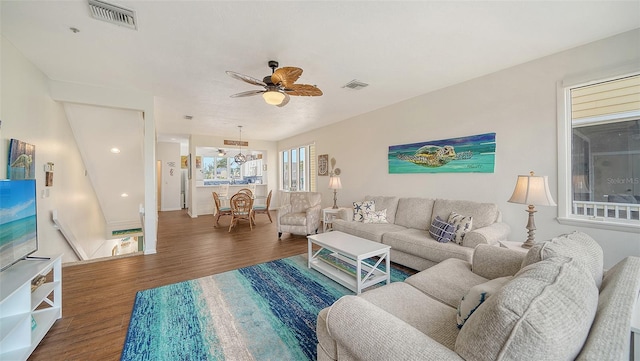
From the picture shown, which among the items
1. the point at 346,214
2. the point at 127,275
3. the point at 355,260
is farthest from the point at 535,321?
the point at 127,275

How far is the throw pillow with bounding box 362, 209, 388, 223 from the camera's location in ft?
13.0

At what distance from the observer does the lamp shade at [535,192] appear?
2.23 meters

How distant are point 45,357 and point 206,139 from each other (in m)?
6.61

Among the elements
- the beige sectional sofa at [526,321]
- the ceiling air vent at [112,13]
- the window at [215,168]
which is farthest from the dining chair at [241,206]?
the window at [215,168]

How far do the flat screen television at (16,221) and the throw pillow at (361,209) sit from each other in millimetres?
3765

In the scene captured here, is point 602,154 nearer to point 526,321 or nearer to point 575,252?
point 575,252

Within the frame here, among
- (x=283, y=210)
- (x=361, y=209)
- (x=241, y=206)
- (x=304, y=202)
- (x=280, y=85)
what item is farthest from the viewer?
Answer: (x=241, y=206)

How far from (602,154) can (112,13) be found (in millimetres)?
4853

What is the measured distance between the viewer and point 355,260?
2.88 metres

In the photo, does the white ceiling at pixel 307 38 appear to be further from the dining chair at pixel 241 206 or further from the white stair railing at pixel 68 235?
the dining chair at pixel 241 206

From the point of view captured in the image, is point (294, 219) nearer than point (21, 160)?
No

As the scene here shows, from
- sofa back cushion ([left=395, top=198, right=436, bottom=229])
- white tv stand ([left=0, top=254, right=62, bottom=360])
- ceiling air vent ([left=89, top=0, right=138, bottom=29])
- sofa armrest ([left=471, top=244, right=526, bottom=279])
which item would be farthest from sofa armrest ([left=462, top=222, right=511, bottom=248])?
ceiling air vent ([left=89, top=0, right=138, bottom=29])

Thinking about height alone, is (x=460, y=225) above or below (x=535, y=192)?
below

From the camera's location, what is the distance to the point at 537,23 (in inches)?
84.1
